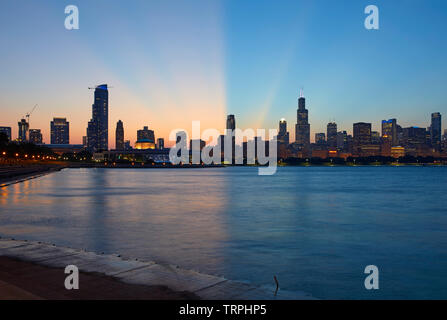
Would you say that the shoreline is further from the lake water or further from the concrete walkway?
the concrete walkway

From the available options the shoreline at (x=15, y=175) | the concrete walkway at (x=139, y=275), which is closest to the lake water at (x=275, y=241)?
the concrete walkway at (x=139, y=275)

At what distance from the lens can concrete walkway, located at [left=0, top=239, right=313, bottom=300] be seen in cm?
1019

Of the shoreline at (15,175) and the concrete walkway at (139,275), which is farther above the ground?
the concrete walkway at (139,275)

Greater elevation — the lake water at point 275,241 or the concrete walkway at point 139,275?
the concrete walkway at point 139,275

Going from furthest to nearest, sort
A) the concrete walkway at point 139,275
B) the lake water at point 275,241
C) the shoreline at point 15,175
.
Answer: the shoreline at point 15,175
the lake water at point 275,241
the concrete walkway at point 139,275

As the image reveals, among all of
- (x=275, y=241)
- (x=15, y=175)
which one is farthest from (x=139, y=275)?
(x=15, y=175)

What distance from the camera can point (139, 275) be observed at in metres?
11.9

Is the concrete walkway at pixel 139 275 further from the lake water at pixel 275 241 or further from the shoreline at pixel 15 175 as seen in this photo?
the shoreline at pixel 15 175

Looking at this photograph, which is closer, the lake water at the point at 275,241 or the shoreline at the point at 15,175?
the lake water at the point at 275,241

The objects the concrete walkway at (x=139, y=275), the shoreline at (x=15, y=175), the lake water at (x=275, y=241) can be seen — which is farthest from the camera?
the shoreline at (x=15, y=175)

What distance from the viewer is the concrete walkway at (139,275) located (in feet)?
33.4
